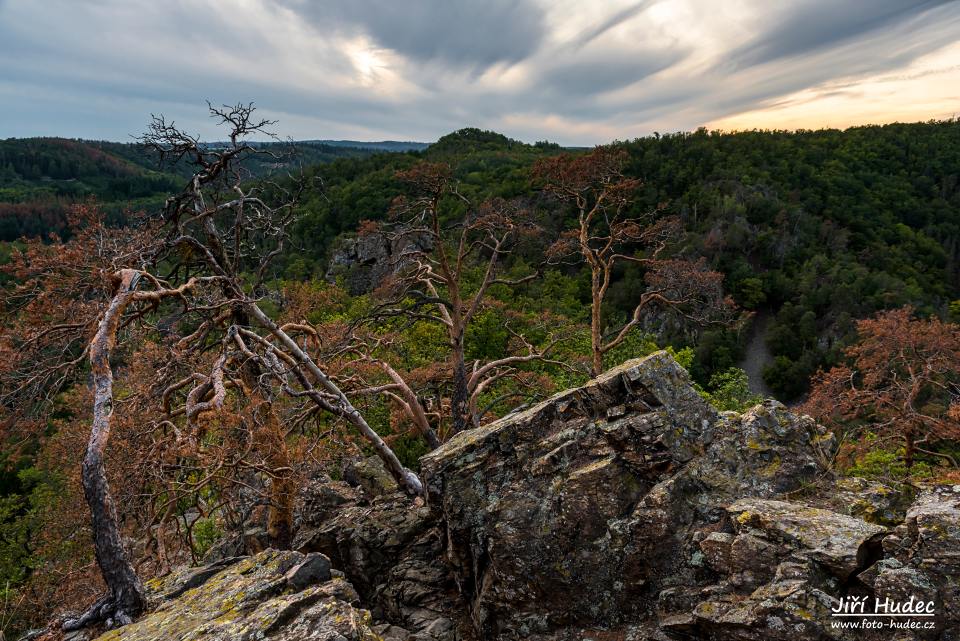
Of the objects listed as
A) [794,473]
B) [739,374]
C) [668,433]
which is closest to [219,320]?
[668,433]

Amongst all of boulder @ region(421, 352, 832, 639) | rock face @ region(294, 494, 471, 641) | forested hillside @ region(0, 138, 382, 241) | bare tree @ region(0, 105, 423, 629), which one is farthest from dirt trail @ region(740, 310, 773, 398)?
forested hillside @ region(0, 138, 382, 241)

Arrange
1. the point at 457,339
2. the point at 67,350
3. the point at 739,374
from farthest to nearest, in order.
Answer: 1. the point at 739,374
2. the point at 457,339
3. the point at 67,350

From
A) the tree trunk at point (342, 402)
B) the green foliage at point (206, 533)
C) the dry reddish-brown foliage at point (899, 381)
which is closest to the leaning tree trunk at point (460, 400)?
the tree trunk at point (342, 402)

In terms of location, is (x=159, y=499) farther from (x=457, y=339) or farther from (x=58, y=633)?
(x=457, y=339)

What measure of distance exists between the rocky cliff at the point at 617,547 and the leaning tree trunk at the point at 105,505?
0.37 m

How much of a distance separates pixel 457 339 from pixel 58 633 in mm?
9644

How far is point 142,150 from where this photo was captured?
859 cm

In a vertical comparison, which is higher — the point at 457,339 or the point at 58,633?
the point at 457,339

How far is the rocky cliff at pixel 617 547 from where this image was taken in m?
4.99

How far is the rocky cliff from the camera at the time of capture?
4.99 meters

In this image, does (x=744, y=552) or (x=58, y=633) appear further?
(x=744, y=552)

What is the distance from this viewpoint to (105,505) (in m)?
4.58

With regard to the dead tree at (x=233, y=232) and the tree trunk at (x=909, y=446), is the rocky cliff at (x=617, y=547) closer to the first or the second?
the dead tree at (x=233, y=232)

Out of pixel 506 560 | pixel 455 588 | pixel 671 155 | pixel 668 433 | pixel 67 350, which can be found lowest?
pixel 455 588
